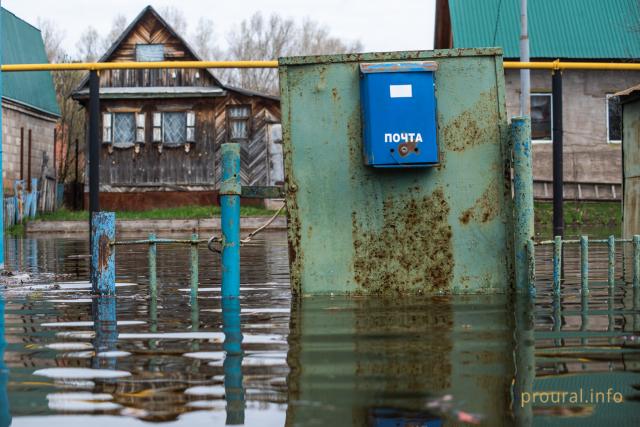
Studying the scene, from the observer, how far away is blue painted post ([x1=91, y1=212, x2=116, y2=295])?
308 inches

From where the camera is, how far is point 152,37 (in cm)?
3862

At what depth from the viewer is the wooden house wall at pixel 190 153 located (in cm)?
3881

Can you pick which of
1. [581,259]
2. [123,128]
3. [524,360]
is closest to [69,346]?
[524,360]

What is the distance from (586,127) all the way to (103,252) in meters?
26.8

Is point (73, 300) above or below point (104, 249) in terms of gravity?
below

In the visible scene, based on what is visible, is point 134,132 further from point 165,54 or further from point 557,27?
point 557,27

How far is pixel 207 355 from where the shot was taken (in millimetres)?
4719

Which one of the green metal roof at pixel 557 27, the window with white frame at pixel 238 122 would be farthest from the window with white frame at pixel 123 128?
the green metal roof at pixel 557 27

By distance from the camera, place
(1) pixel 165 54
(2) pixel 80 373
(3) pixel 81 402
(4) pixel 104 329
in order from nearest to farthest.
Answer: (3) pixel 81 402 < (2) pixel 80 373 < (4) pixel 104 329 < (1) pixel 165 54

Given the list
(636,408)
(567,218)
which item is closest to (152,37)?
(567,218)

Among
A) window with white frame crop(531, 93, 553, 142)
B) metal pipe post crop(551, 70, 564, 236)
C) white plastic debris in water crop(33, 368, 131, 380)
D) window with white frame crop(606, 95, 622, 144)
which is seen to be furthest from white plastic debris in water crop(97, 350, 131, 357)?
window with white frame crop(606, 95, 622, 144)

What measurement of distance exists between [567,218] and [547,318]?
23.2m

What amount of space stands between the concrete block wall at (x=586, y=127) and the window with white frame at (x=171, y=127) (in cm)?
1292

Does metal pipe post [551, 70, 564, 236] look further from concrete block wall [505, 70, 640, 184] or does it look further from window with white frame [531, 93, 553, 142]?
window with white frame [531, 93, 553, 142]
